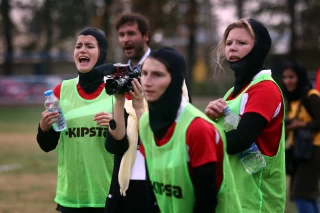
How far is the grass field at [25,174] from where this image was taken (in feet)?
31.9

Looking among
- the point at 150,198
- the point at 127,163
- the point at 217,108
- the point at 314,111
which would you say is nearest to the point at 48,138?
the point at 127,163

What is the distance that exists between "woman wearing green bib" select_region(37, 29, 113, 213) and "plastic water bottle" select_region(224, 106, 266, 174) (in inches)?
49.3

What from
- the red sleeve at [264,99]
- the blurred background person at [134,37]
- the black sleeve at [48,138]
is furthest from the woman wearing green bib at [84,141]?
the red sleeve at [264,99]

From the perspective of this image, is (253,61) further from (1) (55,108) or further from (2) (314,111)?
(2) (314,111)

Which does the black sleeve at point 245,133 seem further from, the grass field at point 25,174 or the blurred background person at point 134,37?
the grass field at point 25,174

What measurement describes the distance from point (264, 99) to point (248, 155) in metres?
0.38

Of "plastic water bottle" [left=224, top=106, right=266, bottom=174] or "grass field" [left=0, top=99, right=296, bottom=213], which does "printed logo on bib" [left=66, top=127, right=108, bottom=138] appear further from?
"grass field" [left=0, top=99, right=296, bottom=213]

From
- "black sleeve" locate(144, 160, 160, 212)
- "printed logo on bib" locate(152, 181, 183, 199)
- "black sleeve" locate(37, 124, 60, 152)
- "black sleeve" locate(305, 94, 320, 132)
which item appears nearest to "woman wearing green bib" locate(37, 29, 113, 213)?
"black sleeve" locate(37, 124, 60, 152)

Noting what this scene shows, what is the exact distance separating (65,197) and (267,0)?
36826mm

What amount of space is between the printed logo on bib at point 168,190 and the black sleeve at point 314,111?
14.2 ft

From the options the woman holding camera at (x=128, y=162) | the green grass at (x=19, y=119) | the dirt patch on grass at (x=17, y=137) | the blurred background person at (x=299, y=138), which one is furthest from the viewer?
the green grass at (x=19, y=119)

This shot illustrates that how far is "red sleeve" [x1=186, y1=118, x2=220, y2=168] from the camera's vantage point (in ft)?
11.3

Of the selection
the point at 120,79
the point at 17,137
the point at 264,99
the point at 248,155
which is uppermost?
the point at 120,79

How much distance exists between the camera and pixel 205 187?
11.3ft
